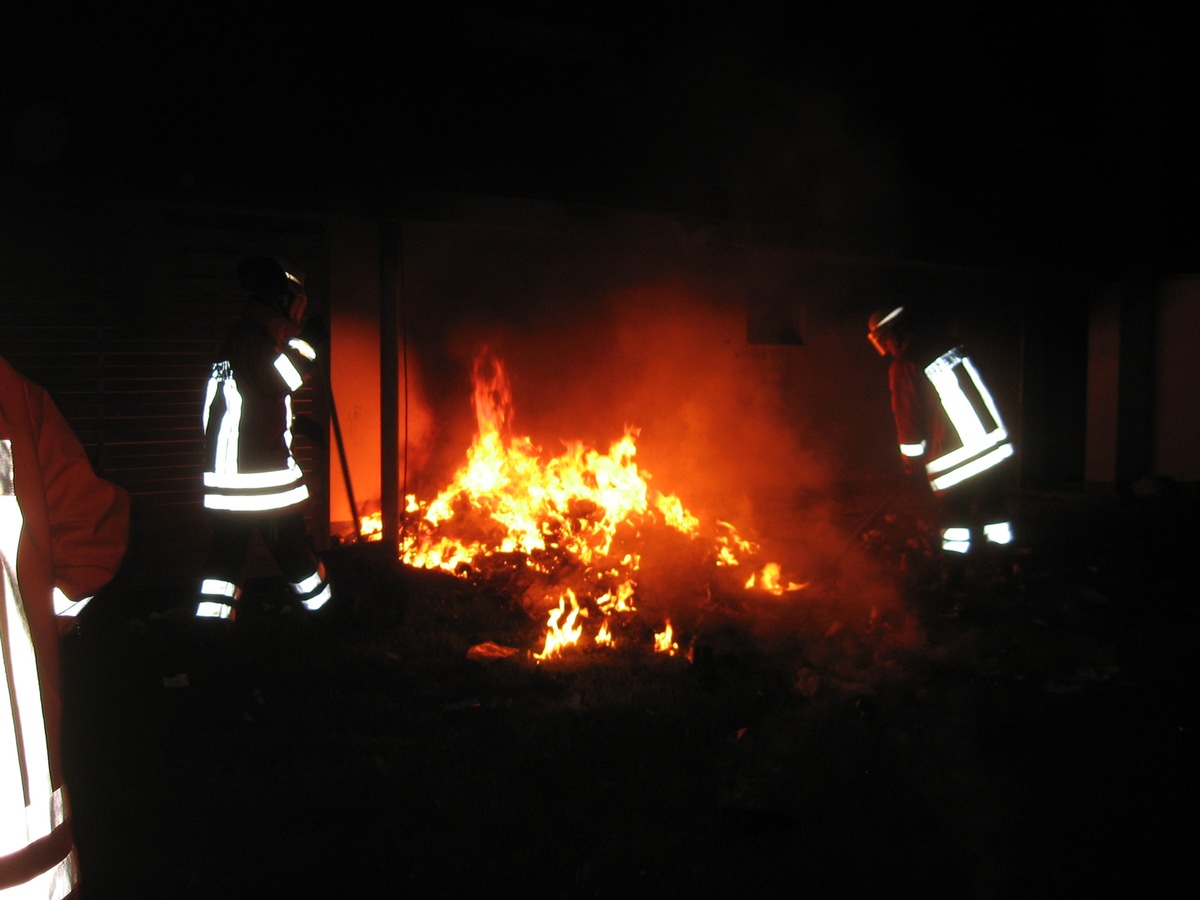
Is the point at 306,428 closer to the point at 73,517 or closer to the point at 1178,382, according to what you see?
the point at 73,517

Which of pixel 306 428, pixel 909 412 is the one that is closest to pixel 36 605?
Answer: pixel 306 428

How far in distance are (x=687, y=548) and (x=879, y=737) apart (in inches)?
103

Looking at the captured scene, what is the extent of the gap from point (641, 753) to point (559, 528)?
3211mm

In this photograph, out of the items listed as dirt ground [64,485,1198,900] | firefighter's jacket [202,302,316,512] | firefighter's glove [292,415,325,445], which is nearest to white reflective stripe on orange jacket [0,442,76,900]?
dirt ground [64,485,1198,900]

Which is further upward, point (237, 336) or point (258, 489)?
point (237, 336)

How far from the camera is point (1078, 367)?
13.2 meters

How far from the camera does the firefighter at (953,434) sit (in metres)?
5.75

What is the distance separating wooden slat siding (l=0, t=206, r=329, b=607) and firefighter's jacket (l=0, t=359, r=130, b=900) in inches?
186

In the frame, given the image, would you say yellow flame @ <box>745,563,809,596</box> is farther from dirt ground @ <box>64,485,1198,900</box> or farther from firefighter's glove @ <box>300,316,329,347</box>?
firefighter's glove @ <box>300,316,329,347</box>

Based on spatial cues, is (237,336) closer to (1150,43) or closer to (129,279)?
(129,279)

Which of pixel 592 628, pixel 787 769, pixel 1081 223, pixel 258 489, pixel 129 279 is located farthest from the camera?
pixel 1081 223

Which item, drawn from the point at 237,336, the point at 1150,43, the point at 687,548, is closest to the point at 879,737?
the point at 687,548

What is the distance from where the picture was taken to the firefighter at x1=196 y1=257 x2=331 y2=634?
514cm

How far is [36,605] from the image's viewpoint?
1.77 m
